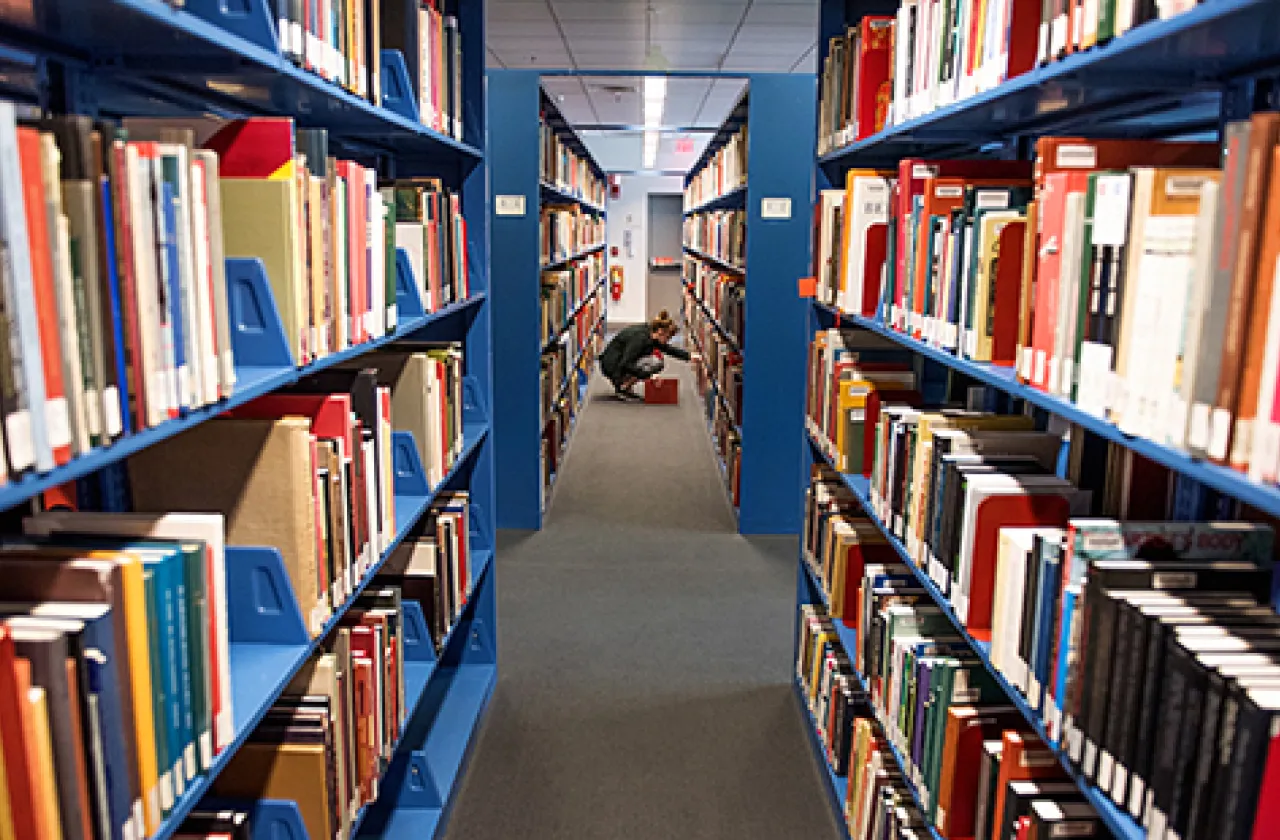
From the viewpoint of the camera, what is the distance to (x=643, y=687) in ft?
11.3

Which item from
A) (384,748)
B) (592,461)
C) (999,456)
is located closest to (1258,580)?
(999,456)

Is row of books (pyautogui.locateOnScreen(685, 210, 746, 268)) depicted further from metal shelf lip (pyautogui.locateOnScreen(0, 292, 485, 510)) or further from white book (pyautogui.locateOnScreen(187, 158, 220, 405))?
white book (pyautogui.locateOnScreen(187, 158, 220, 405))

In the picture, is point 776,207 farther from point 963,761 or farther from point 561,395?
point 963,761

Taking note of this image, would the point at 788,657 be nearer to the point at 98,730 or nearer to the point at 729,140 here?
the point at 98,730

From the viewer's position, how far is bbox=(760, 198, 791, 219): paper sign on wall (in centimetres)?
493

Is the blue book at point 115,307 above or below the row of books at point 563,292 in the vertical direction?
above

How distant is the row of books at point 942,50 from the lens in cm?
132

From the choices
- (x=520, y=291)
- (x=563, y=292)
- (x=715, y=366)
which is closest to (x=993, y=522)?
(x=520, y=291)

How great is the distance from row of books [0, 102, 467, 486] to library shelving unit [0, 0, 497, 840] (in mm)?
43

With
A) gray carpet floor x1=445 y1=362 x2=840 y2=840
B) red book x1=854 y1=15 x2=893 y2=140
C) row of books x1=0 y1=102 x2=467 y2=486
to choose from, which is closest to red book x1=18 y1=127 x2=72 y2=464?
row of books x1=0 y1=102 x2=467 y2=486

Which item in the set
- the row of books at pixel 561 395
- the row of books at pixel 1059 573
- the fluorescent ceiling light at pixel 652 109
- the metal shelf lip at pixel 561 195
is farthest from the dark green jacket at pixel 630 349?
the row of books at pixel 1059 573

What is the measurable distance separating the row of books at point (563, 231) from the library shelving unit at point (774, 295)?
1.26 m

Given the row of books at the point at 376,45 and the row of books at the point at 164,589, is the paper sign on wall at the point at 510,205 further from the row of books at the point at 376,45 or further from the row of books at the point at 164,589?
the row of books at the point at 164,589

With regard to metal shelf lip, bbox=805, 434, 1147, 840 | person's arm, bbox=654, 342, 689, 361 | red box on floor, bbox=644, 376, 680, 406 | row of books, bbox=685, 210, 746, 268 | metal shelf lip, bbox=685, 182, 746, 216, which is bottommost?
red box on floor, bbox=644, 376, 680, 406
